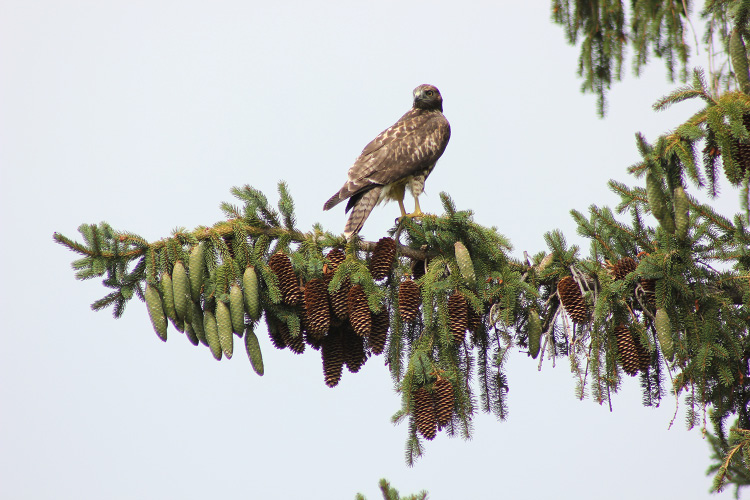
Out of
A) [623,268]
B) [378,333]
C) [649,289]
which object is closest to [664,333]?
[649,289]

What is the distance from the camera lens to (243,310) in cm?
458

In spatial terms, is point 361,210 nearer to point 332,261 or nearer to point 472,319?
point 332,261

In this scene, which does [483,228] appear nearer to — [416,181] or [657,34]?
[657,34]

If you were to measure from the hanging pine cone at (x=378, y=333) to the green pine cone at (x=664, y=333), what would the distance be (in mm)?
1521

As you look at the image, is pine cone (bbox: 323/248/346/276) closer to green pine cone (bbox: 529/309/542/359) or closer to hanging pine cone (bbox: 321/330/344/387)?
hanging pine cone (bbox: 321/330/344/387)

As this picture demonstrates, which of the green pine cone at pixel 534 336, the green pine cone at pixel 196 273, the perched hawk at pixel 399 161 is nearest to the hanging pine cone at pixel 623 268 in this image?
the green pine cone at pixel 534 336

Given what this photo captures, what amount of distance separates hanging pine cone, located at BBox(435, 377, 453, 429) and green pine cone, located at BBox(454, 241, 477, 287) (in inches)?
27.2

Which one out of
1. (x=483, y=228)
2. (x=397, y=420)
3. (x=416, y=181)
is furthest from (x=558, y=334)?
(x=416, y=181)

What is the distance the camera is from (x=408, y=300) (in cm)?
485

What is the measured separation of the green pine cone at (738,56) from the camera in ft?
16.1

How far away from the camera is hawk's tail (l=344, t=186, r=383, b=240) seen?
6.15 metres

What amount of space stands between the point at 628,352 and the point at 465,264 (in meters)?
1.04

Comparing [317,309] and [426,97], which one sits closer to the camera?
[317,309]

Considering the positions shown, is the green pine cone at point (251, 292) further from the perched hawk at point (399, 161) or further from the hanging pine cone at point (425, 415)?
the perched hawk at point (399, 161)
